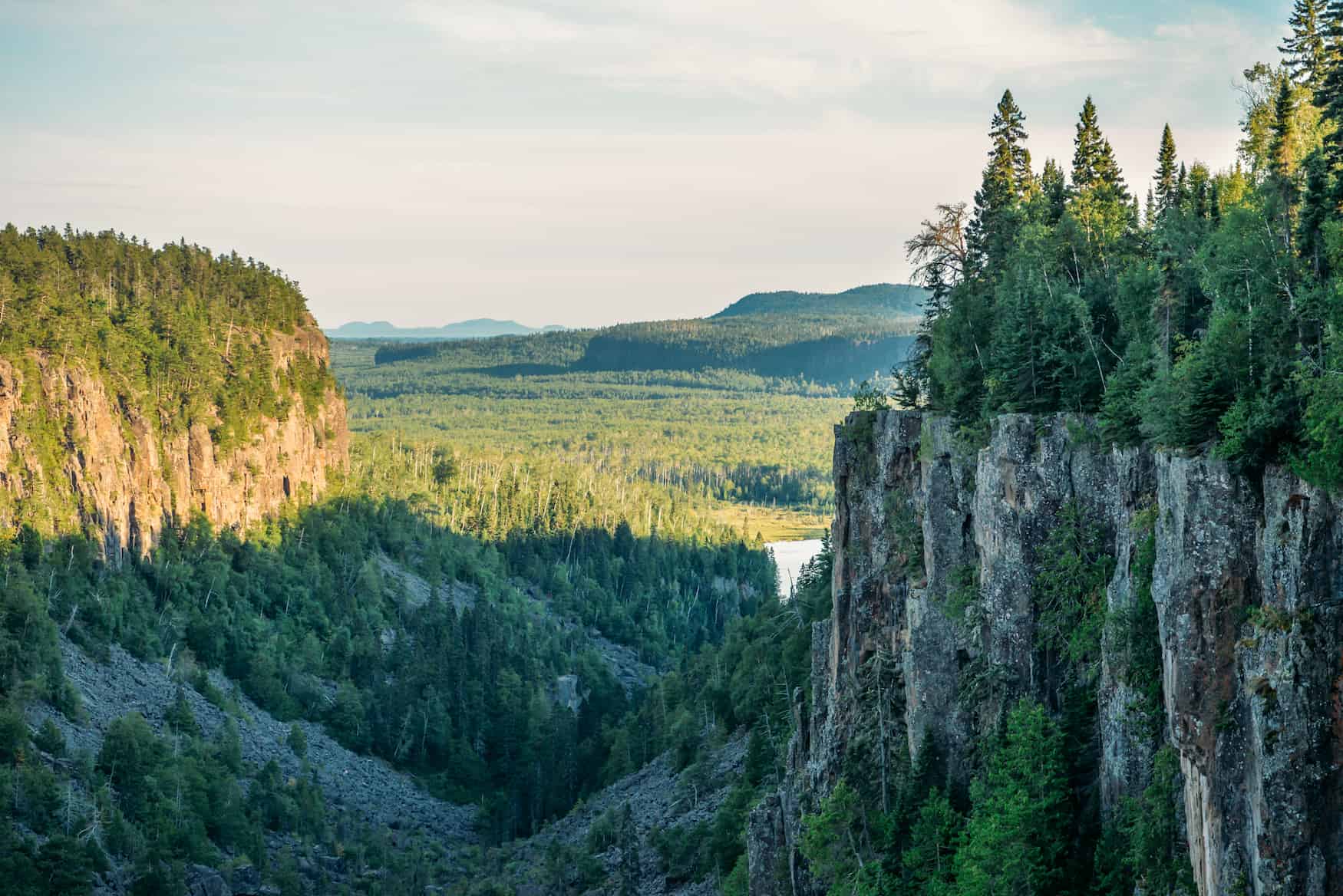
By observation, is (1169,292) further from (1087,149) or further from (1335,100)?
(1087,149)

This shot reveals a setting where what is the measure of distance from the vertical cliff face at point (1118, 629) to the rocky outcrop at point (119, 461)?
76.9 m

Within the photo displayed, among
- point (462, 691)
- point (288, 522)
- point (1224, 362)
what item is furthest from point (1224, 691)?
point (288, 522)

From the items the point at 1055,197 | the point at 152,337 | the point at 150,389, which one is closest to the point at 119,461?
the point at 150,389

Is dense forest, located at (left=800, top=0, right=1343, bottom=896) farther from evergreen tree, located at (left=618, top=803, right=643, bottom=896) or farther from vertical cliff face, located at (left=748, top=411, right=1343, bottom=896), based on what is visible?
evergreen tree, located at (left=618, top=803, right=643, bottom=896)

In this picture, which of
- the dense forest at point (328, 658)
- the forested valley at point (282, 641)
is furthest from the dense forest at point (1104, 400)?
the dense forest at point (328, 658)

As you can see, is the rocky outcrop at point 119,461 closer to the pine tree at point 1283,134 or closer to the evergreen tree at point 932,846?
the evergreen tree at point 932,846

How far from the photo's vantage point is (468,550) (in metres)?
169

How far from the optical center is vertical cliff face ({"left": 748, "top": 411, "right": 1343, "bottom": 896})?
1031 inches

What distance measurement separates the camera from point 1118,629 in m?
33.3

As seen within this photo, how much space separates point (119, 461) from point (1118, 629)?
103972mm

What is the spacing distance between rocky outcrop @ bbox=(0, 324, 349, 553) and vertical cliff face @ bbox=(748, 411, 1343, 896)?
7686 centimetres

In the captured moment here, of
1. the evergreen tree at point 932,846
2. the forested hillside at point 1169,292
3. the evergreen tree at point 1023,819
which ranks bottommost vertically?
the evergreen tree at point 932,846

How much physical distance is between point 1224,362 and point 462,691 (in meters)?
105

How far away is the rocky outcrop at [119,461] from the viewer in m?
110
